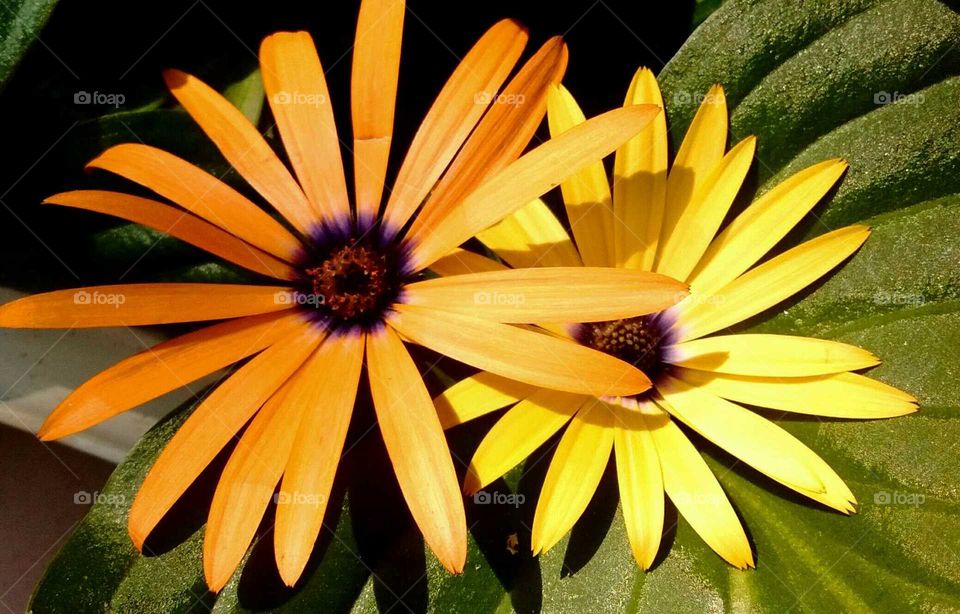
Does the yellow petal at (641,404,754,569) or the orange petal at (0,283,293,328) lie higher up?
the orange petal at (0,283,293,328)

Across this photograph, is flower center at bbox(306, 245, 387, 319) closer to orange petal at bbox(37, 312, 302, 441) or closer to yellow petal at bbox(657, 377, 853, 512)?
orange petal at bbox(37, 312, 302, 441)

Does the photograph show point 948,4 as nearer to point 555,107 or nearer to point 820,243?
point 820,243

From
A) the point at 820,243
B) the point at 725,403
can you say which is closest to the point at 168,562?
the point at 725,403

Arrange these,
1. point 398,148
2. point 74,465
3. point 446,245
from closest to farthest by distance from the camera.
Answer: point 446,245
point 398,148
point 74,465

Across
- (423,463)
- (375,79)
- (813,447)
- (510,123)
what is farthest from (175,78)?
(813,447)

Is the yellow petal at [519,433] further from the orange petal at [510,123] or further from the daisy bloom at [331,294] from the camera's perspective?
the orange petal at [510,123]

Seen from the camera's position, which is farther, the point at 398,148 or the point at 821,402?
the point at 398,148

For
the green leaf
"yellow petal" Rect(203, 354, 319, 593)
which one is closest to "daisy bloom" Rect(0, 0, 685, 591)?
"yellow petal" Rect(203, 354, 319, 593)
